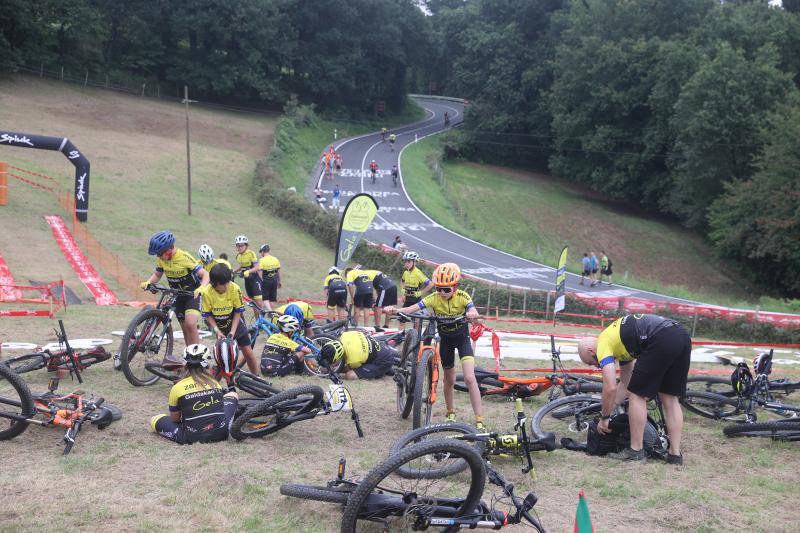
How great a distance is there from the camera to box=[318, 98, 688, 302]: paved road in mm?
38375

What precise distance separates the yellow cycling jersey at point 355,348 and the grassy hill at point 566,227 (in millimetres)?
33515

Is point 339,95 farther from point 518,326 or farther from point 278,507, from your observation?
point 278,507

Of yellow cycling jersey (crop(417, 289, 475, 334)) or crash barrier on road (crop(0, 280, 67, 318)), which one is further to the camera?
crash barrier on road (crop(0, 280, 67, 318))

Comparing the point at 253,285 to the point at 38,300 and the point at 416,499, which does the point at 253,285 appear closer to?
the point at 38,300

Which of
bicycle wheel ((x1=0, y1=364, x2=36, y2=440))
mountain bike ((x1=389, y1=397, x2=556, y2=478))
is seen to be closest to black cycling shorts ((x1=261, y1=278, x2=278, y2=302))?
bicycle wheel ((x1=0, y1=364, x2=36, y2=440))

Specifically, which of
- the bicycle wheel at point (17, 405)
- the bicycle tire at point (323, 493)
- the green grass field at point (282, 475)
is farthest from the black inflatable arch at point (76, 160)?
the bicycle tire at point (323, 493)

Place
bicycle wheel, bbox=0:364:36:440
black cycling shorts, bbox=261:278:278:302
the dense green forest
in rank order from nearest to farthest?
1. bicycle wheel, bbox=0:364:36:440
2. black cycling shorts, bbox=261:278:278:302
3. the dense green forest

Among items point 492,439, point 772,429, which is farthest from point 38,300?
point 772,429

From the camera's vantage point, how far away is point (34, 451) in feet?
25.2

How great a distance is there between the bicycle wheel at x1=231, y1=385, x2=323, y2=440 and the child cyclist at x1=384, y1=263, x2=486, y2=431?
1480 millimetres

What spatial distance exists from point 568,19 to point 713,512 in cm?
7591

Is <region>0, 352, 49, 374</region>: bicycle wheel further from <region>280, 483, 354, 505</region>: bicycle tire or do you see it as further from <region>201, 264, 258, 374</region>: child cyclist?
<region>280, 483, 354, 505</region>: bicycle tire

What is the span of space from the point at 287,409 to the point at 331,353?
290 centimetres

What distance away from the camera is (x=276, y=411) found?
27.0 ft
